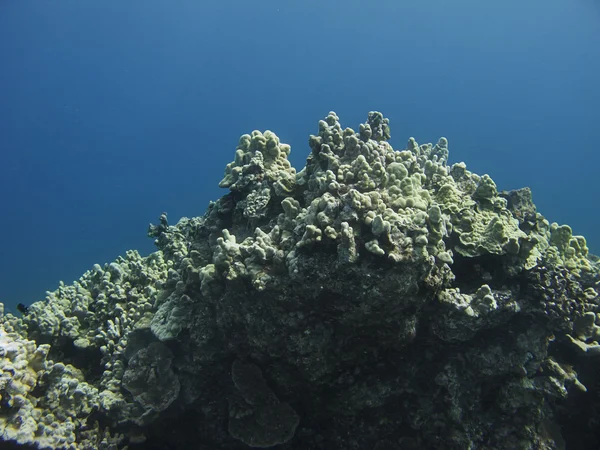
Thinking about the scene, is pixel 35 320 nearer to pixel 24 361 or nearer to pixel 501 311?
pixel 24 361

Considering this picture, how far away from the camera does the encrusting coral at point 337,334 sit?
425cm

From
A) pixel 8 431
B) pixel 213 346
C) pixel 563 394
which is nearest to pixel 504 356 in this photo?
pixel 563 394

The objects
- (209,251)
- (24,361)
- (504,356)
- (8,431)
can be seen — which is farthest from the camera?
(209,251)

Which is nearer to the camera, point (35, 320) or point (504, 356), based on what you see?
point (504, 356)

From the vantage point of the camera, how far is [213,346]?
5152 millimetres

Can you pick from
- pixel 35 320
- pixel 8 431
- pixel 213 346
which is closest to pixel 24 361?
pixel 8 431

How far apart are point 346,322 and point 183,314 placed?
2.58 metres

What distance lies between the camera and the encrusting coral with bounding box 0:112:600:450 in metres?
4.25

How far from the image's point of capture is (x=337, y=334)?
4.52 m

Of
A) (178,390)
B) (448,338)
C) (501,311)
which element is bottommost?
(178,390)

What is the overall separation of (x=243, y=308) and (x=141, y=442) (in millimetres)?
2814

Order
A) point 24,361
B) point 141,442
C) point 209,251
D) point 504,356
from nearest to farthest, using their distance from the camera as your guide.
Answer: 1. point 24,361
2. point 504,356
3. point 141,442
4. point 209,251

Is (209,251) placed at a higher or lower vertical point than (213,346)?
higher

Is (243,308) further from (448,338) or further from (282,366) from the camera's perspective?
(448,338)
